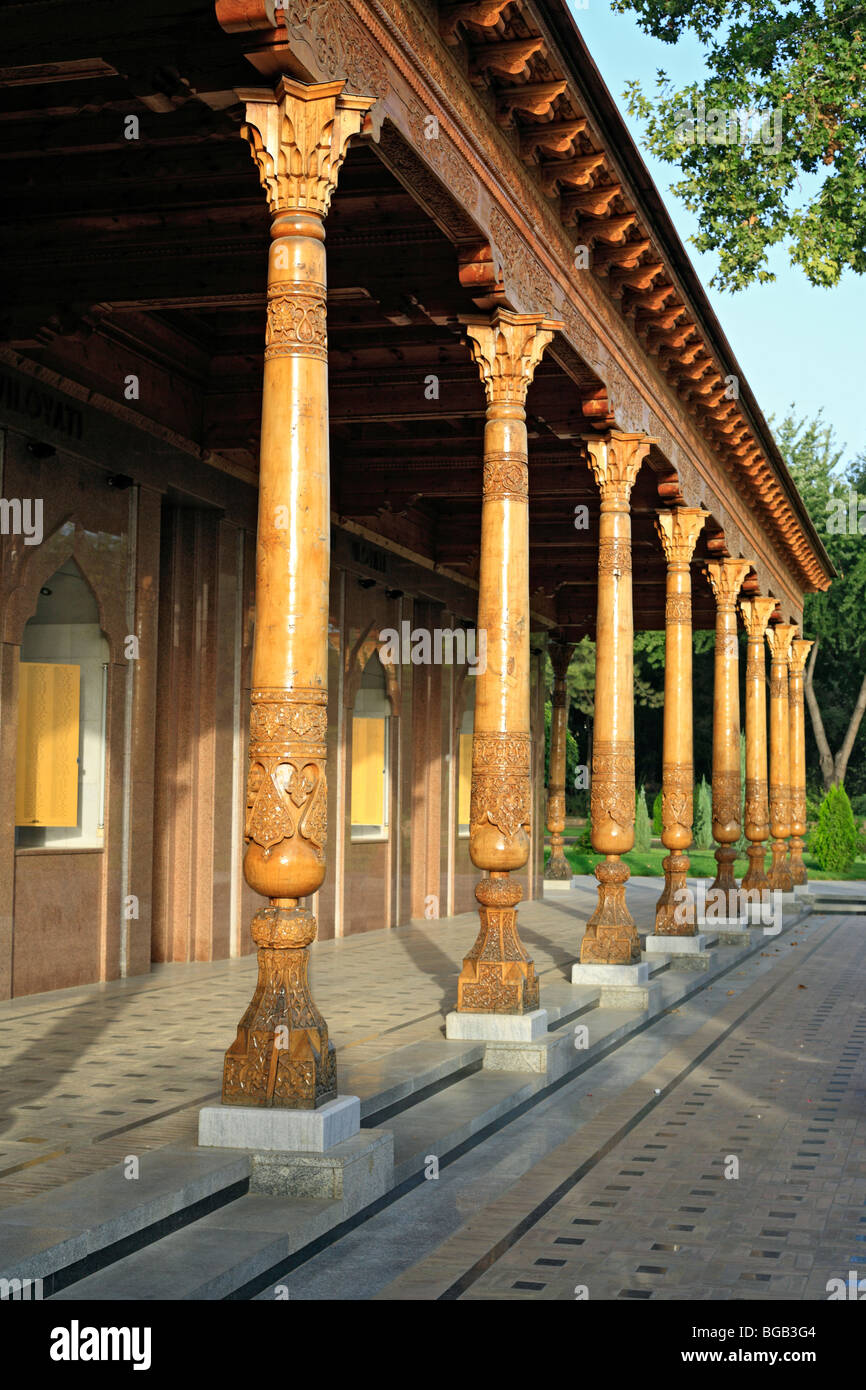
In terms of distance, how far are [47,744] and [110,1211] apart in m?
6.86

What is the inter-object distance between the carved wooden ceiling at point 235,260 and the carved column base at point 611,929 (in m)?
3.67

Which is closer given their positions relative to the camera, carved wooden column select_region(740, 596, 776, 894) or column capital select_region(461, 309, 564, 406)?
column capital select_region(461, 309, 564, 406)

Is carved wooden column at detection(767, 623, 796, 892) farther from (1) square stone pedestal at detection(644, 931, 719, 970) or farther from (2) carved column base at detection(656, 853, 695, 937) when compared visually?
(1) square stone pedestal at detection(644, 931, 719, 970)

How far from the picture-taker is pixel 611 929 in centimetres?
1167

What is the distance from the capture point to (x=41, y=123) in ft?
25.1

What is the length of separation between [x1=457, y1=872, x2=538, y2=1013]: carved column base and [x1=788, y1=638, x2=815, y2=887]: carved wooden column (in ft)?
55.1

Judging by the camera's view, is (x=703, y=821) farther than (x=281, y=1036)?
Yes

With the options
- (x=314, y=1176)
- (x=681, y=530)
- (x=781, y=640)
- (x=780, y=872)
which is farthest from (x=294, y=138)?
(x=780, y=872)

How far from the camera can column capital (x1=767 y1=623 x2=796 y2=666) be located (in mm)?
24094

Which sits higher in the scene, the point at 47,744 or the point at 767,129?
the point at 767,129

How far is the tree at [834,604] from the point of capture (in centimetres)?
4409

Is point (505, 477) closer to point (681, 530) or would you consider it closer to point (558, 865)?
point (681, 530)

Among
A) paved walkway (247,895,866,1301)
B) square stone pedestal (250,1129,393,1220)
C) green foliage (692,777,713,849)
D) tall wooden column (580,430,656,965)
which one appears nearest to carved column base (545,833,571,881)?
tall wooden column (580,430,656,965)
